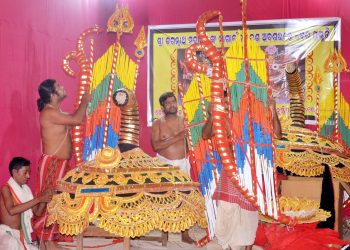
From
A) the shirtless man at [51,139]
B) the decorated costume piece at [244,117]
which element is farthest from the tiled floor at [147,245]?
the decorated costume piece at [244,117]

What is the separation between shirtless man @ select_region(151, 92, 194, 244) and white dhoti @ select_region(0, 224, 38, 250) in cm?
160

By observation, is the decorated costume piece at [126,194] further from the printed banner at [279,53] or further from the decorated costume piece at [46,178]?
the printed banner at [279,53]

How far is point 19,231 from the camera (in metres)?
4.30

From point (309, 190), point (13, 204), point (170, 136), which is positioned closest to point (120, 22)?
point (170, 136)

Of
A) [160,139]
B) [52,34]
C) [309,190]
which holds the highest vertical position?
[52,34]

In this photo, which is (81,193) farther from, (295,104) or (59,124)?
(295,104)

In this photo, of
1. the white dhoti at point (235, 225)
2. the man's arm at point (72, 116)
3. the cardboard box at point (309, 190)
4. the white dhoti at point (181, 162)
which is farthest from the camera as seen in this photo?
the white dhoti at point (181, 162)

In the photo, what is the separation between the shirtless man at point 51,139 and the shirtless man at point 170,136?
885mm

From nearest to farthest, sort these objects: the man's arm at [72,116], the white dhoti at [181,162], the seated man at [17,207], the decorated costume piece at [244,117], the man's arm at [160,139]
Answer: the decorated costume piece at [244,117], the seated man at [17,207], the man's arm at [72,116], the man's arm at [160,139], the white dhoti at [181,162]

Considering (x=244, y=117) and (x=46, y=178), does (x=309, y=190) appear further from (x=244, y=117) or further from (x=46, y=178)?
(x=46, y=178)

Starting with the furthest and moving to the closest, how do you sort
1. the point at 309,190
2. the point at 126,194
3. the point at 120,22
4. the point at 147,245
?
the point at 147,245 < the point at 309,190 < the point at 120,22 < the point at 126,194

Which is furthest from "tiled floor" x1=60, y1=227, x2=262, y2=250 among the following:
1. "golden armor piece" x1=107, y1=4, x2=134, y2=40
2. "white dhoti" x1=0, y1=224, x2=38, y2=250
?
"golden armor piece" x1=107, y1=4, x2=134, y2=40

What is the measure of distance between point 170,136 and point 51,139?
1146 mm

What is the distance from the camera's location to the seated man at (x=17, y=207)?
4211mm
